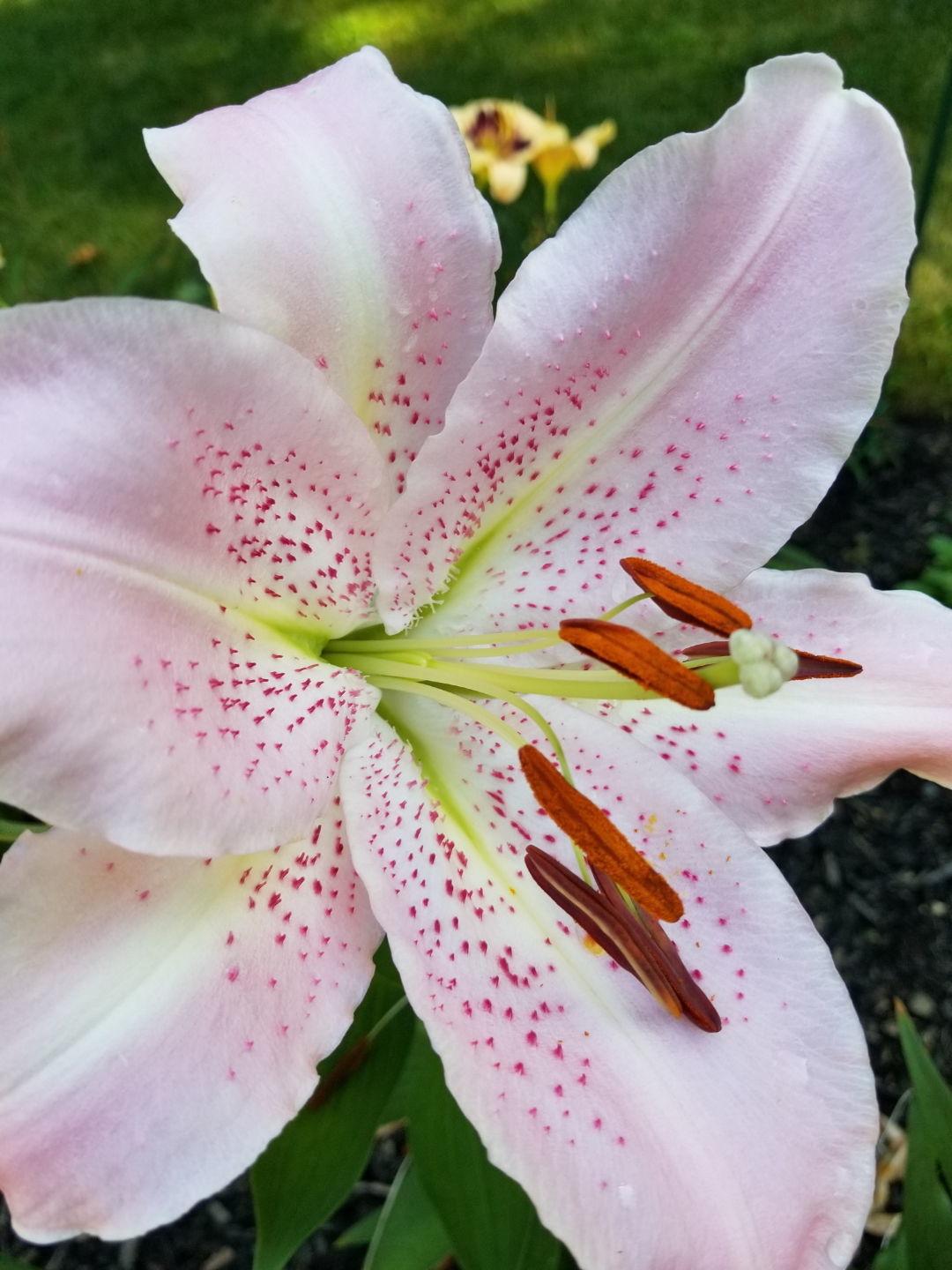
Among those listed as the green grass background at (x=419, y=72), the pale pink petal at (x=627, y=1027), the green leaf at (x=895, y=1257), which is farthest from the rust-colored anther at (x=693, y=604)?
the green grass background at (x=419, y=72)

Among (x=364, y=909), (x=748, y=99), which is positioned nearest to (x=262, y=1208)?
(x=364, y=909)

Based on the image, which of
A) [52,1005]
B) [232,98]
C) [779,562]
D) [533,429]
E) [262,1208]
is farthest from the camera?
[232,98]

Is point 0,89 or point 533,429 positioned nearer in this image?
point 533,429

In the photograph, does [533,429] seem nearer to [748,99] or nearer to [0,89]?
[748,99]

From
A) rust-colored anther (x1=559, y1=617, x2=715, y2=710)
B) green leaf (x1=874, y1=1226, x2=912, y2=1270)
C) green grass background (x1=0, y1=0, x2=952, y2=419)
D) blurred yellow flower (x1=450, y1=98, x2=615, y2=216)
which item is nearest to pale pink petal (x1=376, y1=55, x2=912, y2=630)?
rust-colored anther (x1=559, y1=617, x2=715, y2=710)

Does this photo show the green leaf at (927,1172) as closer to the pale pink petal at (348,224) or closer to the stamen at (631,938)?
the stamen at (631,938)

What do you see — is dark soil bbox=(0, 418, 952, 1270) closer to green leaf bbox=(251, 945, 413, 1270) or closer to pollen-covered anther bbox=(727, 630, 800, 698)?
green leaf bbox=(251, 945, 413, 1270)

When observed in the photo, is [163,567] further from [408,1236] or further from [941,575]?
[941,575]
